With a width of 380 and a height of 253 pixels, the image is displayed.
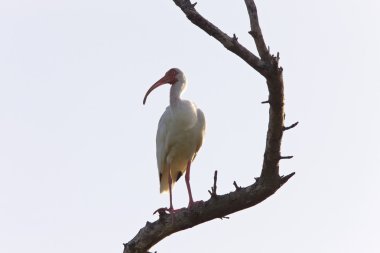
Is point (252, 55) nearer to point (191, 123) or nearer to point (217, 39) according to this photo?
point (217, 39)

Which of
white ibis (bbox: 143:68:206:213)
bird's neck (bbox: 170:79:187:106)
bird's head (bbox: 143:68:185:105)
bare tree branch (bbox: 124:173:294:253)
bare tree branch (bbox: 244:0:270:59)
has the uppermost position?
bird's head (bbox: 143:68:185:105)

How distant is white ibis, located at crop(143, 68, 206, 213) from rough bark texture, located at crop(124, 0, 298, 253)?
2.43 meters

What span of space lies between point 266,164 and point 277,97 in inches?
37.6

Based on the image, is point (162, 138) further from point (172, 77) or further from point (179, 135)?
point (172, 77)

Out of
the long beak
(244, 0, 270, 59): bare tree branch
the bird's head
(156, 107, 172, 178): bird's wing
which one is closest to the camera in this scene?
(244, 0, 270, 59): bare tree branch

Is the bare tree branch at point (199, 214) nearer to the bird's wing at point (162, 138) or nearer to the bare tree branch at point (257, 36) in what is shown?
the bare tree branch at point (257, 36)

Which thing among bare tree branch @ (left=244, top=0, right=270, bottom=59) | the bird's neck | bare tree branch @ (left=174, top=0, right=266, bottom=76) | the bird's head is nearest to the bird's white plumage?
the bird's neck

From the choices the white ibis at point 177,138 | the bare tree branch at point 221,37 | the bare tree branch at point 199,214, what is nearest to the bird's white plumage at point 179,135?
the white ibis at point 177,138

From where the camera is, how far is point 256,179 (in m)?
8.83

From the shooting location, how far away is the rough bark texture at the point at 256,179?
303 inches

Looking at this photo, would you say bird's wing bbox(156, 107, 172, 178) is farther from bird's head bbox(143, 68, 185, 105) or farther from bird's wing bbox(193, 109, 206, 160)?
bird's head bbox(143, 68, 185, 105)

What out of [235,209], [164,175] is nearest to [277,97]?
[235,209]

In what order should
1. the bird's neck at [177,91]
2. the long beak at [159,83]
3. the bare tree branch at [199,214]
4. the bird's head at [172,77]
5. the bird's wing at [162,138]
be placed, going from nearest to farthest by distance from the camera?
the bare tree branch at [199,214] < the bird's wing at [162,138] < the bird's neck at [177,91] < the bird's head at [172,77] < the long beak at [159,83]

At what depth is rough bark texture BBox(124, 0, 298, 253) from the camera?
769cm
